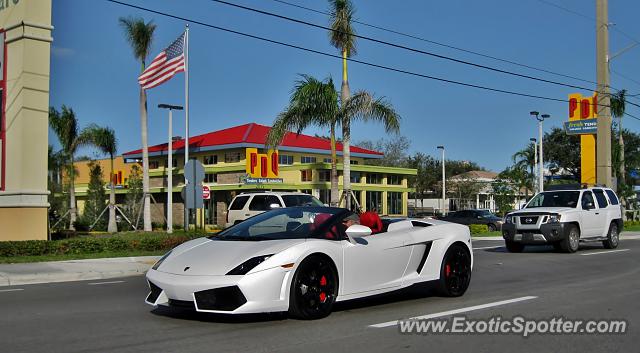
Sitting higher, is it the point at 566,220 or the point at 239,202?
the point at 239,202

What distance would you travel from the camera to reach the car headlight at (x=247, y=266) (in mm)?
6844

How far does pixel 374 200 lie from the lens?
52281mm

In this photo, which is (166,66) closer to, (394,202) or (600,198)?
(600,198)

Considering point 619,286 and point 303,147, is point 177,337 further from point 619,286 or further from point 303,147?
point 303,147

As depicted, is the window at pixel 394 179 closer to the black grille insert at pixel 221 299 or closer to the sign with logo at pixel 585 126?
the sign with logo at pixel 585 126

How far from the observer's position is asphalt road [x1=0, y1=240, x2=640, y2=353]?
6301 mm

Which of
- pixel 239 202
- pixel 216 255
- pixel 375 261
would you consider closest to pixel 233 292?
pixel 216 255

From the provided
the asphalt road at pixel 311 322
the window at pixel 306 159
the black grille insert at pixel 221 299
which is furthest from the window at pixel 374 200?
the black grille insert at pixel 221 299

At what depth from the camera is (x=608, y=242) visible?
19797 millimetres

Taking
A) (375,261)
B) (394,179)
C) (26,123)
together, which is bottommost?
(375,261)

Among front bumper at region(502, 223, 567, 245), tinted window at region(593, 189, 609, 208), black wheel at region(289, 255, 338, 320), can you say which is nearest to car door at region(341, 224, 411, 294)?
black wheel at region(289, 255, 338, 320)

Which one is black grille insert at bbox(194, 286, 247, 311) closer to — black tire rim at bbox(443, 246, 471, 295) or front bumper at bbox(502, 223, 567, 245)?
black tire rim at bbox(443, 246, 471, 295)

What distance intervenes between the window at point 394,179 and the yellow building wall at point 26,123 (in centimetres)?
3717

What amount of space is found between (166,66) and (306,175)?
18.0m
